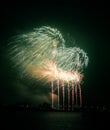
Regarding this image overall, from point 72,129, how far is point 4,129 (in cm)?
2503

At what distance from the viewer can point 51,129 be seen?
321ft

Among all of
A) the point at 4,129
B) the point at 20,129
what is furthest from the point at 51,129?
the point at 4,129

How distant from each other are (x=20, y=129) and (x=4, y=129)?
736 centimetres

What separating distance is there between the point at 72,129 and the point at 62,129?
3.69m

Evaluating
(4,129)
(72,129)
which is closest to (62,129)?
(72,129)

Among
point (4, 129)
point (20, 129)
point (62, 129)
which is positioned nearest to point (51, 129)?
point (62, 129)

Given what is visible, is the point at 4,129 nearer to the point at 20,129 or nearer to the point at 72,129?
the point at 20,129

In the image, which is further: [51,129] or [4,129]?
[51,129]

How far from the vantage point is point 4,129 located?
89.5 m

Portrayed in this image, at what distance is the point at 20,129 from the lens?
95188 millimetres

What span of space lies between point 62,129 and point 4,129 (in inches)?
846

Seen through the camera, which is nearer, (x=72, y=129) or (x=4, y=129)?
(x=4, y=129)

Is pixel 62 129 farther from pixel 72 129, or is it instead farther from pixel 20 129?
pixel 20 129

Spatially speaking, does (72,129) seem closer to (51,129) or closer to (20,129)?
(51,129)
